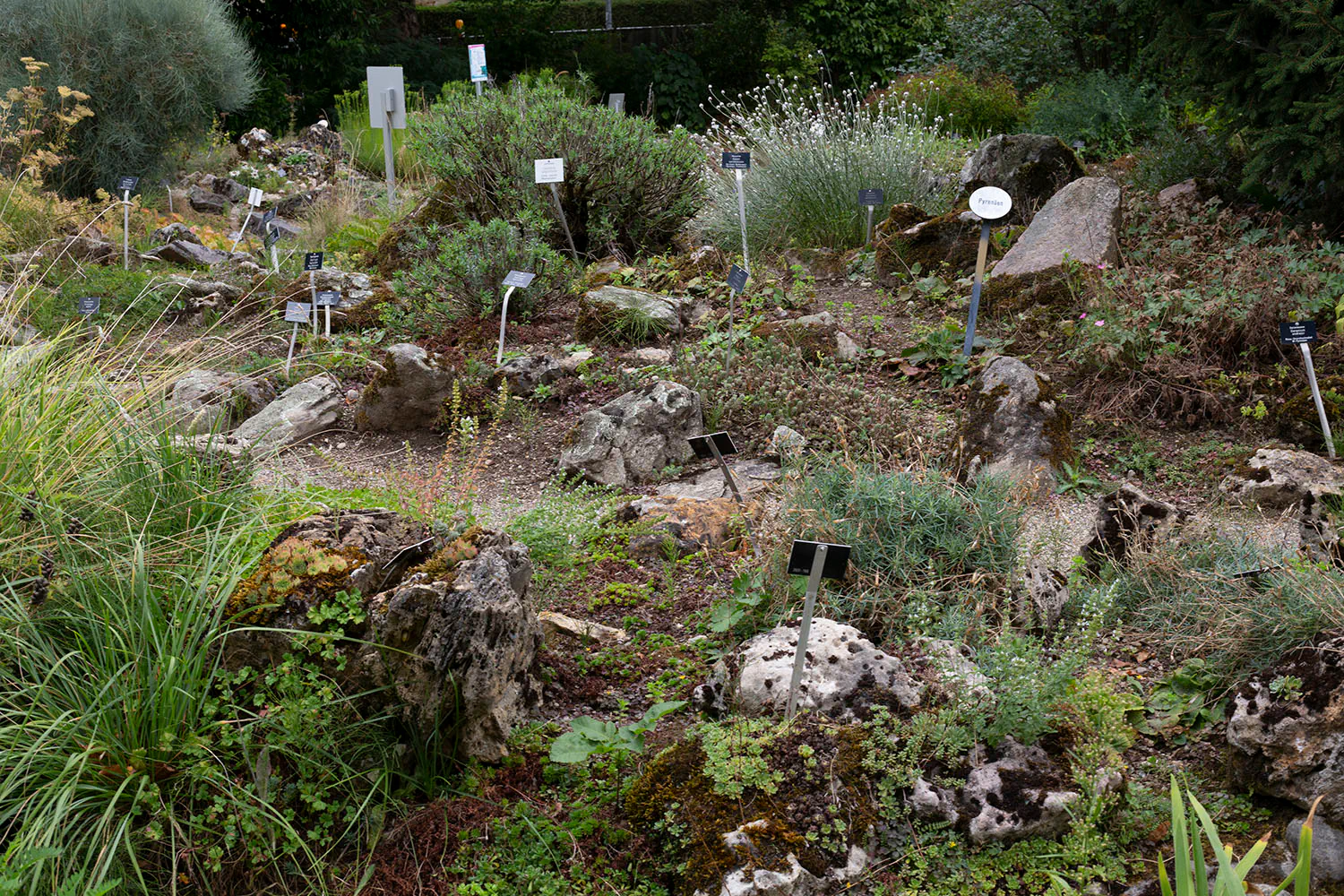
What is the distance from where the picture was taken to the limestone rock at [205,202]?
10648mm

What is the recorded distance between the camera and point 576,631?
11.1ft

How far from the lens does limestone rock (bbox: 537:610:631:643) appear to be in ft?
11.1

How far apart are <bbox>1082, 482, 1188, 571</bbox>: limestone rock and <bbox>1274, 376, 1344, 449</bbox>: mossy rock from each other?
1323 millimetres

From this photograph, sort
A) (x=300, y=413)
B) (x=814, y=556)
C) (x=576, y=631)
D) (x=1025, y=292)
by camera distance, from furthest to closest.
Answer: (x=1025, y=292) → (x=300, y=413) → (x=576, y=631) → (x=814, y=556)

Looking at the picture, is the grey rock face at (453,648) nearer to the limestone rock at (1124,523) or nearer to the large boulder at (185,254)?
the limestone rock at (1124,523)

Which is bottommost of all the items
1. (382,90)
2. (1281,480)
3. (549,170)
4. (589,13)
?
(1281,480)

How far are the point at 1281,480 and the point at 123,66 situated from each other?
10491 mm

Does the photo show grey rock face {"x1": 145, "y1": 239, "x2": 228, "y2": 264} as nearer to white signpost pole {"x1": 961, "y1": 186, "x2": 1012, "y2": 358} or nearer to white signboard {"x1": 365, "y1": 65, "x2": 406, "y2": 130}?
white signboard {"x1": 365, "y1": 65, "x2": 406, "y2": 130}

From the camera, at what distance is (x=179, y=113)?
10.5 meters

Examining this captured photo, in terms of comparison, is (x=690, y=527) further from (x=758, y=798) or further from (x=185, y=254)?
(x=185, y=254)

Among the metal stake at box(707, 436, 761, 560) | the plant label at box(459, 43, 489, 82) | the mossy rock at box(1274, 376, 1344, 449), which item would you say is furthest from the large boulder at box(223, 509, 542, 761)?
the plant label at box(459, 43, 489, 82)

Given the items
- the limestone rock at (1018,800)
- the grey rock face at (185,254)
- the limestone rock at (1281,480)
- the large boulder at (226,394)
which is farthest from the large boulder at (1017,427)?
the grey rock face at (185,254)

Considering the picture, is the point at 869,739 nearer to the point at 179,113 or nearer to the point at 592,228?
the point at 592,228

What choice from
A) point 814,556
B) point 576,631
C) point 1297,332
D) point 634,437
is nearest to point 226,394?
point 634,437
